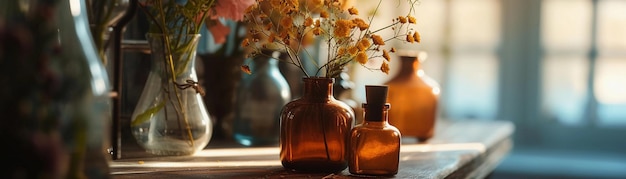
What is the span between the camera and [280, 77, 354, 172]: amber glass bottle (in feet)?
4.08

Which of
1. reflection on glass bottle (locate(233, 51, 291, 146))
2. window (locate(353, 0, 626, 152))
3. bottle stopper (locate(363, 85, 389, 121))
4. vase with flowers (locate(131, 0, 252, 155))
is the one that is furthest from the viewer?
window (locate(353, 0, 626, 152))

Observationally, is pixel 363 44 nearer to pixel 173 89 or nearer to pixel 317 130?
pixel 317 130

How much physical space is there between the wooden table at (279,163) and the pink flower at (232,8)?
22cm

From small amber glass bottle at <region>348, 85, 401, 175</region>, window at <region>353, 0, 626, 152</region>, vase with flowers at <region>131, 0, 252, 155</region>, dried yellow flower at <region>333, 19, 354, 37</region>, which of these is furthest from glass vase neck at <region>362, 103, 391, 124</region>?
window at <region>353, 0, 626, 152</region>

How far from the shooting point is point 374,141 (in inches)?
47.9

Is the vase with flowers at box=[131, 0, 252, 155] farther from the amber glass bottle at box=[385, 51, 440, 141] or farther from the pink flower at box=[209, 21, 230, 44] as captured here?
the amber glass bottle at box=[385, 51, 440, 141]

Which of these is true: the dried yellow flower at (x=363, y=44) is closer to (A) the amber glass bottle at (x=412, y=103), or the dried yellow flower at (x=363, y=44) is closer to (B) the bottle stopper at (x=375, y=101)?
(B) the bottle stopper at (x=375, y=101)

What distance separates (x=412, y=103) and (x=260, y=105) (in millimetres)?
308

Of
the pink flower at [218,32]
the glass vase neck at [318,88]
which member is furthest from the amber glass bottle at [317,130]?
the pink flower at [218,32]

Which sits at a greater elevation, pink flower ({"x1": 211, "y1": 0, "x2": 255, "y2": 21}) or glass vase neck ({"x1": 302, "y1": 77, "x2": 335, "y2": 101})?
pink flower ({"x1": 211, "y1": 0, "x2": 255, "y2": 21})

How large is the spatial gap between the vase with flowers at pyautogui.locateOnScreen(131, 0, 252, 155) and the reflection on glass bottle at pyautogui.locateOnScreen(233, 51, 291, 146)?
28 cm

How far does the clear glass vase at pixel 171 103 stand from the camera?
138 centimetres

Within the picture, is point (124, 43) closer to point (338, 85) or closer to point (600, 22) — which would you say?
point (338, 85)

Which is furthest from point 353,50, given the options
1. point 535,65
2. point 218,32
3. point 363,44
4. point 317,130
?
point 535,65
